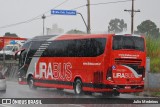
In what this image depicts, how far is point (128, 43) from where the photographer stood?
2303 centimetres

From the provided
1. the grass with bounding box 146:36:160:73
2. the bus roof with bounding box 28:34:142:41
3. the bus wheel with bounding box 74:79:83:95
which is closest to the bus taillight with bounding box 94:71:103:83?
the bus wheel with bounding box 74:79:83:95

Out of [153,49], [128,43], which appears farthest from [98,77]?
[153,49]

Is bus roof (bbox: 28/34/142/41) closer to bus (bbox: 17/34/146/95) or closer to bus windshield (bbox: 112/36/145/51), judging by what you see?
bus (bbox: 17/34/146/95)

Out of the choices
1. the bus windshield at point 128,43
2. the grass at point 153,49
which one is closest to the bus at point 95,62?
the bus windshield at point 128,43

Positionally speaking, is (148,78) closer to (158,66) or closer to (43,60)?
(158,66)

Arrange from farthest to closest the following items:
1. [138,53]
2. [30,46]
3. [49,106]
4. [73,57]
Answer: [30,46] < [73,57] < [138,53] < [49,106]

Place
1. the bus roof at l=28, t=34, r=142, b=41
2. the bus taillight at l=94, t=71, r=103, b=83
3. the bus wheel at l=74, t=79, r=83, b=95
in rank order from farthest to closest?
the bus wheel at l=74, t=79, r=83, b=95 → the bus roof at l=28, t=34, r=142, b=41 → the bus taillight at l=94, t=71, r=103, b=83

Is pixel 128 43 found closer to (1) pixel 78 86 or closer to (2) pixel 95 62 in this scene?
(2) pixel 95 62

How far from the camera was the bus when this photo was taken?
22516 millimetres

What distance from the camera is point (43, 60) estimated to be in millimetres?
28156

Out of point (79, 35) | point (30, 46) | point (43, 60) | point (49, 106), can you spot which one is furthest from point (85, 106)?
point (30, 46)

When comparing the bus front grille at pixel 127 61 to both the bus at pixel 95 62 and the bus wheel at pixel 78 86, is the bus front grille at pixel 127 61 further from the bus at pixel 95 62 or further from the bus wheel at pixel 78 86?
the bus wheel at pixel 78 86

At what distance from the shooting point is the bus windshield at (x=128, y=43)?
22.6m

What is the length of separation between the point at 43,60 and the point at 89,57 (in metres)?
5.30
